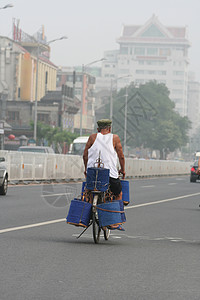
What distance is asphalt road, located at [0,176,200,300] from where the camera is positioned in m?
7.03

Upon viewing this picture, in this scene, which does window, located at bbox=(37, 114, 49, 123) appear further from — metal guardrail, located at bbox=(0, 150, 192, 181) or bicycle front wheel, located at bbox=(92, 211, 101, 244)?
bicycle front wheel, located at bbox=(92, 211, 101, 244)

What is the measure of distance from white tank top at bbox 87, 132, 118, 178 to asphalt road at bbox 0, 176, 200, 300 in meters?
1.08

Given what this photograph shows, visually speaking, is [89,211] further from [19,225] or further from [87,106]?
[87,106]

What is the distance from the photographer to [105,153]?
11133 millimetres

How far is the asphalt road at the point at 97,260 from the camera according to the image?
23.1ft

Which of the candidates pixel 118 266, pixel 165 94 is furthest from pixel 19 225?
pixel 165 94

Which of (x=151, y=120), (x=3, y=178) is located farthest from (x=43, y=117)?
(x=3, y=178)

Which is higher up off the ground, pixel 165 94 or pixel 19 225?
pixel 165 94

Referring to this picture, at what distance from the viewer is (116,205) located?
10969 mm

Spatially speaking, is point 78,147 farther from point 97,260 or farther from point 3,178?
point 97,260

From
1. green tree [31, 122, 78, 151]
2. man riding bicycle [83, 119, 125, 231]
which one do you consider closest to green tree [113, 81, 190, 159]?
green tree [31, 122, 78, 151]

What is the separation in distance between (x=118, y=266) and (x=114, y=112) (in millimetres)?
126840

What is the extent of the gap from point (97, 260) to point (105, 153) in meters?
2.37

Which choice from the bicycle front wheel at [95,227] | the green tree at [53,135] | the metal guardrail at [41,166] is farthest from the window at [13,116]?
the bicycle front wheel at [95,227]
